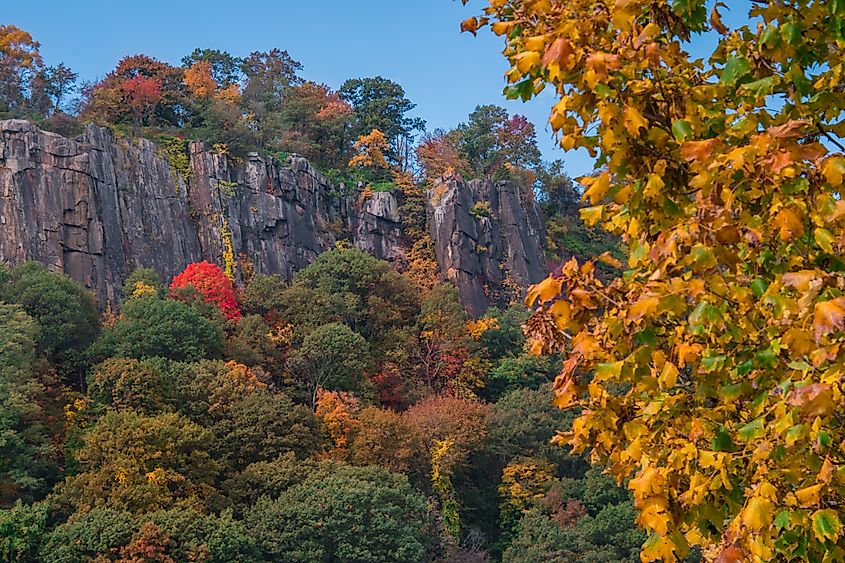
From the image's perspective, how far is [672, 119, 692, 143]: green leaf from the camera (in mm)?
3102

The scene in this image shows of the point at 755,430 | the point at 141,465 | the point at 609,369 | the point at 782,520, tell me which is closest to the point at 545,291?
the point at 609,369

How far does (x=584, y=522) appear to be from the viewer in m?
23.5

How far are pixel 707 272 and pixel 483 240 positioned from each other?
1500 inches

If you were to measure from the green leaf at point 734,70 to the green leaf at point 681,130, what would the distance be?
272 millimetres

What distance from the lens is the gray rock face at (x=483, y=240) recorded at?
39406mm

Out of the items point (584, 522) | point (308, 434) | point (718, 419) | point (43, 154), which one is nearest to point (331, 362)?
point (308, 434)

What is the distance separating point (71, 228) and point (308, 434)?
12496mm

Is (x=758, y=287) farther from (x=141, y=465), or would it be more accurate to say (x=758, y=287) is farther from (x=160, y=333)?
(x=160, y=333)

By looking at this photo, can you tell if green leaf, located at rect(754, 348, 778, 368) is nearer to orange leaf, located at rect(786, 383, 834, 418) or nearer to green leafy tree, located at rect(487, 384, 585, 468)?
orange leaf, located at rect(786, 383, 834, 418)

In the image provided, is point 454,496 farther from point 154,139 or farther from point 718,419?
point 718,419

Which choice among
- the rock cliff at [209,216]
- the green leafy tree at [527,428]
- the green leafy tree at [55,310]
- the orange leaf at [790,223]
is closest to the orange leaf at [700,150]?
the orange leaf at [790,223]

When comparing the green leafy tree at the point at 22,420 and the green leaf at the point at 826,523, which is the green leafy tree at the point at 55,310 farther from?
the green leaf at the point at 826,523

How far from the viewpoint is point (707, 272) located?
2.85 meters

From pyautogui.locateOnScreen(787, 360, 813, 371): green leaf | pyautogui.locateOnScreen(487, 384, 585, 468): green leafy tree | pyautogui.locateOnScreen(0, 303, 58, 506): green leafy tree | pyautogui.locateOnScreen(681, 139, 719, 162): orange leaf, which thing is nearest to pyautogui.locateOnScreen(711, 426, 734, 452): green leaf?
pyautogui.locateOnScreen(787, 360, 813, 371): green leaf
